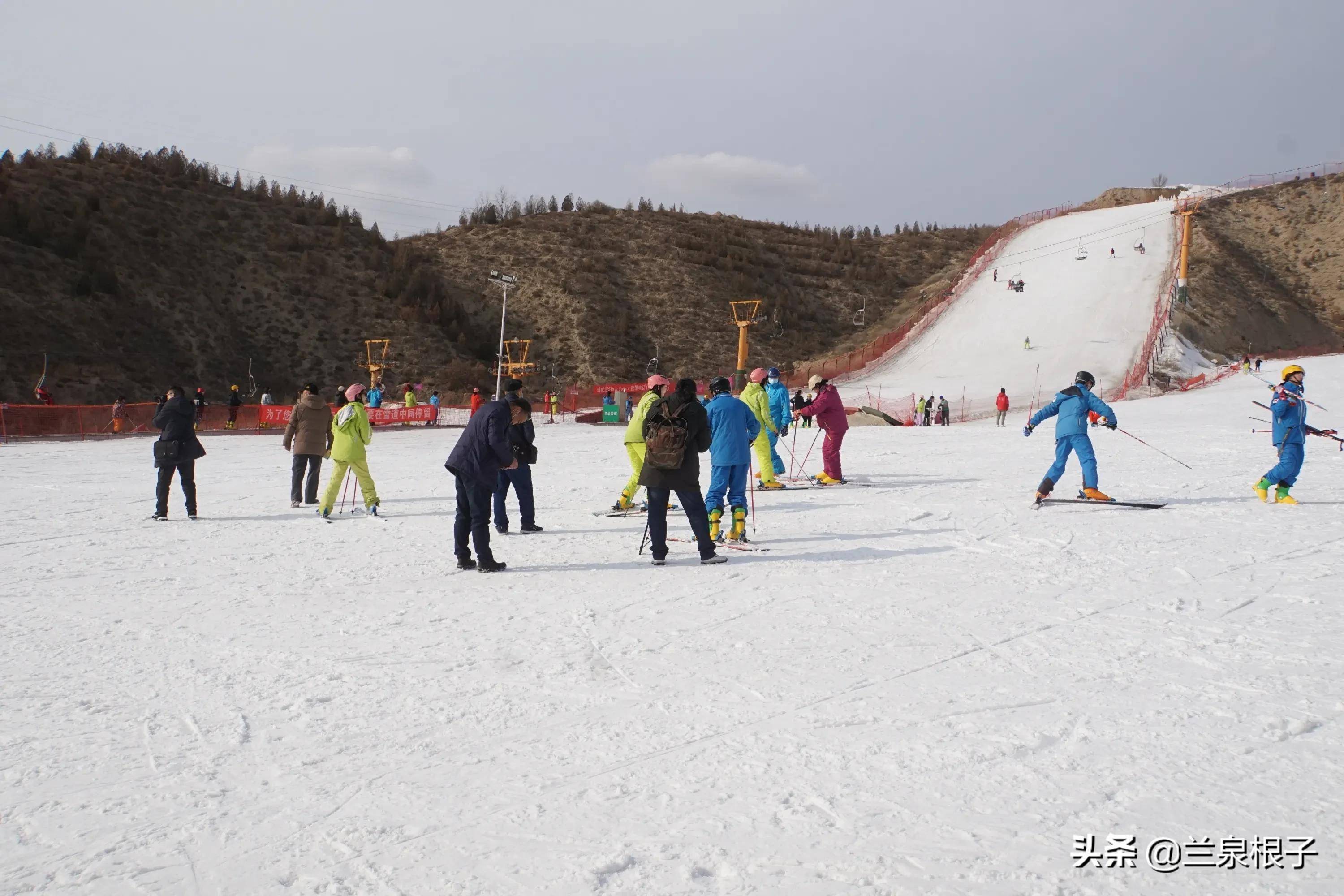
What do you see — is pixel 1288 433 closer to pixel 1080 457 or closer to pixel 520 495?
pixel 1080 457

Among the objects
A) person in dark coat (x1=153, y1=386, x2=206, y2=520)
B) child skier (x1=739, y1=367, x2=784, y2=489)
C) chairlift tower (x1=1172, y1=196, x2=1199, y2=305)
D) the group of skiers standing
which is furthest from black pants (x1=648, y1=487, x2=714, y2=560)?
chairlift tower (x1=1172, y1=196, x2=1199, y2=305)

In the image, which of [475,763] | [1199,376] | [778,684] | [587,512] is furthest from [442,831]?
[1199,376]

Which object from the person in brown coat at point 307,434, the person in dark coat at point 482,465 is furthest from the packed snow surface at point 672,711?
the person in brown coat at point 307,434

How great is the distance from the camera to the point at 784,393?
12945 mm

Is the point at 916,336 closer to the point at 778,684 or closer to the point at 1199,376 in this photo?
the point at 1199,376

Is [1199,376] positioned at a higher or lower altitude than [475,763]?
higher

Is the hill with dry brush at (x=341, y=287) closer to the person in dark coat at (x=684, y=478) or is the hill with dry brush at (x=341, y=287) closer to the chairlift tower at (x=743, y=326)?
the chairlift tower at (x=743, y=326)

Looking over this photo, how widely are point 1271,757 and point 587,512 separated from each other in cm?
853

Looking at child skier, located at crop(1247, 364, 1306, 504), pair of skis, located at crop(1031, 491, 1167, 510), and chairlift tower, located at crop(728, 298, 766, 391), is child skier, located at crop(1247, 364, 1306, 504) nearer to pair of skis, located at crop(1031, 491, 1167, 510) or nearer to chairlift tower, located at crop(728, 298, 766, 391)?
pair of skis, located at crop(1031, 491, 1167, 510)

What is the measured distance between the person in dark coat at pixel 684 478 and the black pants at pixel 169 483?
6.40 m

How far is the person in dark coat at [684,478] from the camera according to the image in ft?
25.9

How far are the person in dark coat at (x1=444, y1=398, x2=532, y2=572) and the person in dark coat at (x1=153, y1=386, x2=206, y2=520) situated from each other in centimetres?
476

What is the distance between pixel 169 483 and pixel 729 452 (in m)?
7.06

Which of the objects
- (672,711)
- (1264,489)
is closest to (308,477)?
(672,711)
